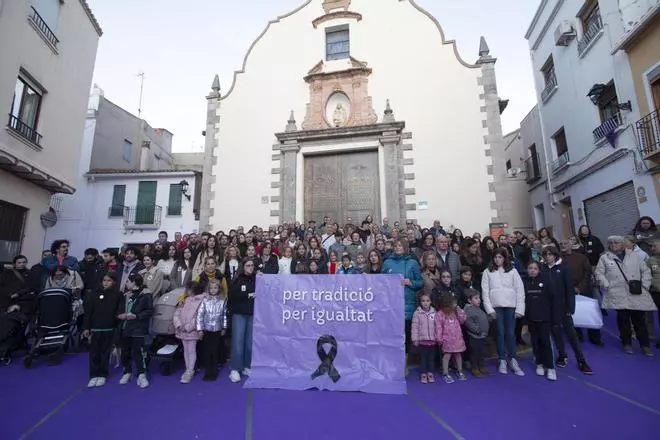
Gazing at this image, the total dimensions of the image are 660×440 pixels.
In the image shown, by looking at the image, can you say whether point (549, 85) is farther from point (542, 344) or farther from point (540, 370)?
point (540, 370)

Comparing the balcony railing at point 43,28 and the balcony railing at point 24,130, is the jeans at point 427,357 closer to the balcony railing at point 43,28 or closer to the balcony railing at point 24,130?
the balcony railing at point 24,130

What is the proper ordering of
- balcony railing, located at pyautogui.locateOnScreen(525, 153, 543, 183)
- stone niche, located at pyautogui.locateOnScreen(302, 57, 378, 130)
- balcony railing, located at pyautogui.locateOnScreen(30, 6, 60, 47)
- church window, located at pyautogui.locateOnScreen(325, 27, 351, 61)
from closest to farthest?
balcony railing, located at pyautogui.locateOnScreen(30, 6, 60, 47) → stone niche, located at pyautogui.locateOnScreen(302, 57, 378, 130) → church window, located at pyautogui.locateOnScreen(325, 27, 351, 61) → balcony railing, located at pyautogui.locateOnScreen(525, 153, 543, 183)

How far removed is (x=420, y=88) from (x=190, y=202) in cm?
1218

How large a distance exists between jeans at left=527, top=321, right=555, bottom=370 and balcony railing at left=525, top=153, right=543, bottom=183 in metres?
13.1

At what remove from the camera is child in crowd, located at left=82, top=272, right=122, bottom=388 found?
15.4 ft

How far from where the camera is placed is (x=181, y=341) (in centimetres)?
519

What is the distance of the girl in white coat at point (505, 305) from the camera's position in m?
4.81

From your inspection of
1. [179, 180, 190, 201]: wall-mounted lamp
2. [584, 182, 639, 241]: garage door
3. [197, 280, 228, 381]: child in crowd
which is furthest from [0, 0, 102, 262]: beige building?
[584, 182, 639, 241]: garage door

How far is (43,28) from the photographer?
34.6ft

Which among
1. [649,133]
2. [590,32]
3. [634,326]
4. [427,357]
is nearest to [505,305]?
[427,357]

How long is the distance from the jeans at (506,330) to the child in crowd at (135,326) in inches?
198

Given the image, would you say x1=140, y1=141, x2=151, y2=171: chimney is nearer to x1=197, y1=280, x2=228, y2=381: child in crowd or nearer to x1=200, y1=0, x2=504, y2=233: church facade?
→ x1=200, y1=0, x2=504, y2=233: church facade

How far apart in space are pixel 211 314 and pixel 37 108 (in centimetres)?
1082

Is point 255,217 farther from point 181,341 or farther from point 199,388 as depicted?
point 199,388
